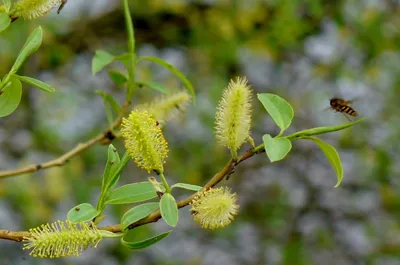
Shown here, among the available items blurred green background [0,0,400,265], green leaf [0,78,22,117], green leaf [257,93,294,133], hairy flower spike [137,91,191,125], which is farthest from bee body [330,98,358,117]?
blurred green background [0,0,400,265]

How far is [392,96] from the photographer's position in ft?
11.6

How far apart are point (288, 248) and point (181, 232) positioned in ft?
1.96

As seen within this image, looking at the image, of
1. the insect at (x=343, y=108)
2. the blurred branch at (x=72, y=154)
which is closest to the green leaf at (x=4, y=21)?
the blurred branch at (x=72, y=154)

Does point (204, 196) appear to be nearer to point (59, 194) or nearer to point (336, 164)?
point (336, 164)

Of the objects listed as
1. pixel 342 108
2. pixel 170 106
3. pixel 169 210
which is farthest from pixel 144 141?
pixel 342 108

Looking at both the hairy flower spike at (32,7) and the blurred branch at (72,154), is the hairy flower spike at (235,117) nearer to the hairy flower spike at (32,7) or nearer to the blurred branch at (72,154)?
the hairy flower spike at (32,7)

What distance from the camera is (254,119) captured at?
3.35 m

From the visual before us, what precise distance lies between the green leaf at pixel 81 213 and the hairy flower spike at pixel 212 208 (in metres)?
0.12

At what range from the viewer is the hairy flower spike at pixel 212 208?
790 millimetres

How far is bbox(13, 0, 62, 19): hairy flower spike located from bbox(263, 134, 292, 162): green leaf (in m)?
0.33

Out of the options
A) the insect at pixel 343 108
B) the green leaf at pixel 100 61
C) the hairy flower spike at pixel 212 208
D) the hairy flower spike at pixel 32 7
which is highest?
the insect at pixel 343 108

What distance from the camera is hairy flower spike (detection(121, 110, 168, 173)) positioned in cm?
78

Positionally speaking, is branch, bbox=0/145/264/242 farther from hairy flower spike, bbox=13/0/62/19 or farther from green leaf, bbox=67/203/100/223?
hairy flower spike, bbox=13/0/62/19

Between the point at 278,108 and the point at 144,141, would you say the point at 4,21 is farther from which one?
the point at 278,108
